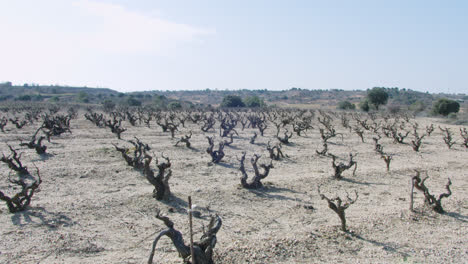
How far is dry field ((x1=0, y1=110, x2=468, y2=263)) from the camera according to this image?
20.7 ft

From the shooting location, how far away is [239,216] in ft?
27.0

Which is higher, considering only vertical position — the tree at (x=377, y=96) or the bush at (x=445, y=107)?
the tree at (x=377, y=96)

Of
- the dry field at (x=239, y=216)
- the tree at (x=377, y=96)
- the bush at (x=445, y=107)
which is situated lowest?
the dry field at (x=239, y=216)

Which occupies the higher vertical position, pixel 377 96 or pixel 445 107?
pixel 377 96

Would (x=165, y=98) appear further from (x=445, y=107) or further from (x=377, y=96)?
(x=445, y=107)

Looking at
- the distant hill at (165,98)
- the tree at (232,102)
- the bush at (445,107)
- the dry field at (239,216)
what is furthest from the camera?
the distant hill at (165,98)

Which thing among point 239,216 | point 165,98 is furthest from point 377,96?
point 239,216

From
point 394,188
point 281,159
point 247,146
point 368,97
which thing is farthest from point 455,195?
point 368,97

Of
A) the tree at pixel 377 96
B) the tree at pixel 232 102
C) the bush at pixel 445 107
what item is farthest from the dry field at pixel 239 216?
the tree at pixel 232 102

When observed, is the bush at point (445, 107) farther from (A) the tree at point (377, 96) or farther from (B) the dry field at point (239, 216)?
(B) the dry field at point (239, 216)


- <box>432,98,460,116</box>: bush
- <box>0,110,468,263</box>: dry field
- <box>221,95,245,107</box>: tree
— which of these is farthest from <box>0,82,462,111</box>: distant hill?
<box>0,110,468,263</box>: dry field

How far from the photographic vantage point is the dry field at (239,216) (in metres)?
6.32

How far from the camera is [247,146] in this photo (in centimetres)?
1934

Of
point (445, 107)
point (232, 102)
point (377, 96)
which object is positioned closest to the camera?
point (445, 107)
